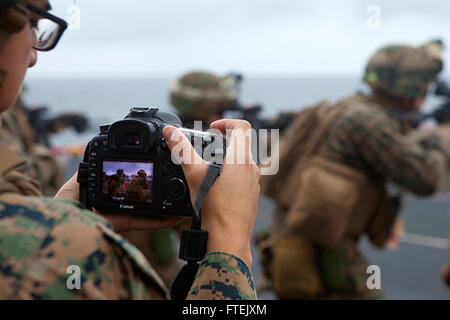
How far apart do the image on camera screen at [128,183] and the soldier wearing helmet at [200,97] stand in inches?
103

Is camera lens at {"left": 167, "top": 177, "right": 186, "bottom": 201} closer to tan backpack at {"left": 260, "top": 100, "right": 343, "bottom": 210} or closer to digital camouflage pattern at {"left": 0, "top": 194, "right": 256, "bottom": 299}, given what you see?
digital camouflage pattern at {"left": 0, "top": 194, "right": 256, "bottom": 299}

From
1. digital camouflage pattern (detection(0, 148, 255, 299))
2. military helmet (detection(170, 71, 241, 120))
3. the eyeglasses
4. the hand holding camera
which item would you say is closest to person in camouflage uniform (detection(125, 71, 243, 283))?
military helmet (detection(170, 71, 241, 120))

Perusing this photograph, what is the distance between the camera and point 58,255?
0.68 m

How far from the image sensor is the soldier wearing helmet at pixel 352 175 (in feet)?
9.55

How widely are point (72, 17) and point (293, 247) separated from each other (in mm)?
2332

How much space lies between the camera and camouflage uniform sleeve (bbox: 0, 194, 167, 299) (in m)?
0.67

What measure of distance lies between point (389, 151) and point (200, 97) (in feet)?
4.59

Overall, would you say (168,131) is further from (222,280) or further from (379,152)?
(379,152)

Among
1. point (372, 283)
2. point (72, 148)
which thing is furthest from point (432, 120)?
point (72, 148)

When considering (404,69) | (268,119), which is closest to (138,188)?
(404,69)

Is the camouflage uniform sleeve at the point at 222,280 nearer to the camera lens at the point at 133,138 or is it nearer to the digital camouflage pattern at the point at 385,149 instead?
the camera lens at the point at 133,138

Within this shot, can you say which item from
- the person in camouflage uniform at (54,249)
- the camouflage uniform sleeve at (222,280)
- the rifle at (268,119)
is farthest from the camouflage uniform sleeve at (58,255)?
the rifle at (268,119)

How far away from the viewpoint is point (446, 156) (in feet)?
10.1

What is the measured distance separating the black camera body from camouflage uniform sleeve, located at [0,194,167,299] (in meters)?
0.29
